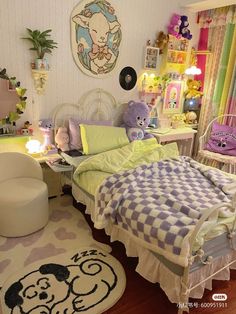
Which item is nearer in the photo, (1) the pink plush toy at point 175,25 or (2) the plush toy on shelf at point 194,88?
(1) the pink plush toy at point 175,25

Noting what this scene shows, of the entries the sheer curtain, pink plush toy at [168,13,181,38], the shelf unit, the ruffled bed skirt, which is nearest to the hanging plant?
the ruffled bed skirt

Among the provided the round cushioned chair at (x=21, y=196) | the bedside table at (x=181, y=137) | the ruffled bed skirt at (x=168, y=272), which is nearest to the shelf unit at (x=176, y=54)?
the bedside table at (x=181, y=137)

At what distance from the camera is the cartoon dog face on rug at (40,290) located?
1.69 m

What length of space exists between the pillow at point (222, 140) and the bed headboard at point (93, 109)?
51.1 inches

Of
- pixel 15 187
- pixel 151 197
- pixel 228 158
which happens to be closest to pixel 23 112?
pixel 15 187

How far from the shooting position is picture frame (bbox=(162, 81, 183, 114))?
390 cm

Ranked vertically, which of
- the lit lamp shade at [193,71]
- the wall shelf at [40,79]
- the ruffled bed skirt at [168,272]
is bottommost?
the ruffled bed skirt at [168,272]

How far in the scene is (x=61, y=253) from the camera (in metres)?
2.18

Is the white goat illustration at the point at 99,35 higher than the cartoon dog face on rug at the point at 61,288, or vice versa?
the white goat illustration at the point at 99,35

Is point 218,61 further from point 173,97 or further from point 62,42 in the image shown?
point 62,42

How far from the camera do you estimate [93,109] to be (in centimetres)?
331

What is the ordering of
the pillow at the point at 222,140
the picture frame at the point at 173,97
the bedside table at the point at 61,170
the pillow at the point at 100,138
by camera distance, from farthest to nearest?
the picture frame at the point at 173,97 < the pillow at the point at 222,140 < the pillow at the point at 100,138 < the bedside table at the point at 61,170

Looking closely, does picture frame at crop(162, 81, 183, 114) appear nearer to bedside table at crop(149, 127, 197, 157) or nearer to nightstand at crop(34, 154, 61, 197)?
bedside table at crop(149, 127, 197, 157)

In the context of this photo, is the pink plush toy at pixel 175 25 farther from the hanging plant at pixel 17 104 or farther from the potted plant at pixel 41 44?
the hanging plant at pixel 17 104
